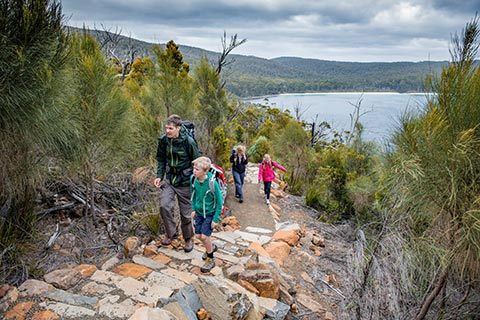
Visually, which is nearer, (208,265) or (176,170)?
(208,265)

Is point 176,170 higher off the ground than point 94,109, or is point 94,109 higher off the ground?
point 94,109

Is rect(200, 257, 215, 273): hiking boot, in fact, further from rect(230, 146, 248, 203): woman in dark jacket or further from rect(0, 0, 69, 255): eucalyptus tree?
rect(230, 146, 248, 203): woman in dark jacket

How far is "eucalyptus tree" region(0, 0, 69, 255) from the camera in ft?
8.93

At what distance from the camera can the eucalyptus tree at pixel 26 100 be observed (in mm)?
2721

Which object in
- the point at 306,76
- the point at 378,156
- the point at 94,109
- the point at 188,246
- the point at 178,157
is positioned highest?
the point at 306,76

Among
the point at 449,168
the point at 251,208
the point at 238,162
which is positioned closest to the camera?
the point at 449,168

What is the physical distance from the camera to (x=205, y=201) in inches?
155

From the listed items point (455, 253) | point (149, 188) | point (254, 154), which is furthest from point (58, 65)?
point (254, 154)

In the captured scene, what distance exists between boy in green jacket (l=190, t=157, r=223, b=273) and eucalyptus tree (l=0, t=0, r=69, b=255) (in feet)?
5.54

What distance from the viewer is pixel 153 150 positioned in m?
8.01

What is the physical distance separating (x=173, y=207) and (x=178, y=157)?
70 cm

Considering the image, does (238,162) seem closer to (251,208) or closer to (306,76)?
(251,208)

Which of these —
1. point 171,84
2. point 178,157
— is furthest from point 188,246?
point 171,84

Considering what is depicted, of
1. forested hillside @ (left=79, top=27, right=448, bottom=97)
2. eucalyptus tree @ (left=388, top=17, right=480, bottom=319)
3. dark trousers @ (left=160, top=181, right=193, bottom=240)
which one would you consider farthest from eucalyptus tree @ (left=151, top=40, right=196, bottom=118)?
forested hillside @ (left=79, top=27, right=448, bottom=97)
